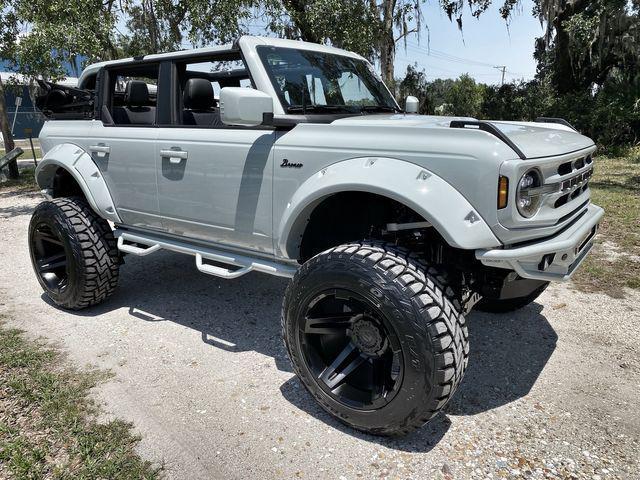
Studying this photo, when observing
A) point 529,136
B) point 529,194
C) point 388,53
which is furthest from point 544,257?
point 388,53

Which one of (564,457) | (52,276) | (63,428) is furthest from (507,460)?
(52,276)

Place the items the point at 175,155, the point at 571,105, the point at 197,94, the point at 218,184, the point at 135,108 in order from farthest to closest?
1. the point at 571,105
2. the point at 135,108
3. the point at 197,94
4. the point at 175,155
5. the point at 218,184

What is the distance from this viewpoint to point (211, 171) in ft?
10.6

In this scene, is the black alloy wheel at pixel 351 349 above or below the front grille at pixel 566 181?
below

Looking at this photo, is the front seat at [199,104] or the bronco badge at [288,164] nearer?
the bronco badge at [288,164]

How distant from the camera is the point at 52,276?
4438 millimetres

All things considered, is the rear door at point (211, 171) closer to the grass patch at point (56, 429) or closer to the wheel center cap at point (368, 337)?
the wheel center cap at point (368, 337)

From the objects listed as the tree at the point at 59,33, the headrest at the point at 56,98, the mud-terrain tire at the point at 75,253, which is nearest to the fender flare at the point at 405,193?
the mud-terrain tire at the point at 75,253

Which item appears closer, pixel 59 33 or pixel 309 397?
A: pixel 309 397

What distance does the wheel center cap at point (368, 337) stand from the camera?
2.54m

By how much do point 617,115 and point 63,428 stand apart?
16.6 m

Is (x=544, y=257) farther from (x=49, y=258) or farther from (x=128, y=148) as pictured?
(x=49, y=258)

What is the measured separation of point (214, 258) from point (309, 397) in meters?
1.11

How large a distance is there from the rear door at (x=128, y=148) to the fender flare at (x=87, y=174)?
0.16ft
